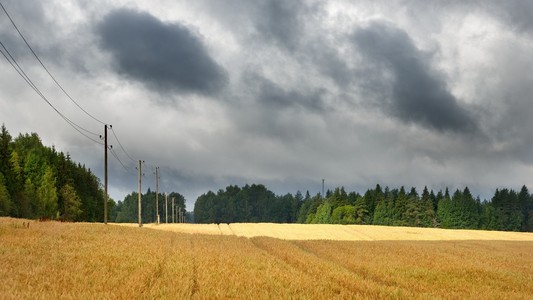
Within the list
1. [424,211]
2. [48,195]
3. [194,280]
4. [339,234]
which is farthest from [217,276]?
[424,211]

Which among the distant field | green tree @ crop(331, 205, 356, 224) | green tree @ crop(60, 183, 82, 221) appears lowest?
the distant field

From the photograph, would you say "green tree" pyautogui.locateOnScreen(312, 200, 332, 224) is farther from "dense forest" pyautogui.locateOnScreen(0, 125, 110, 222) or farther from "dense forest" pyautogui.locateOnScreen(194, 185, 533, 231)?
"dense forest" pyautogui.locateOnScreen(0, 125, 110, 222)

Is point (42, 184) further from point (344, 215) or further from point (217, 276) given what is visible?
point (217, 276)

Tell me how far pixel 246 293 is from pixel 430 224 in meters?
153

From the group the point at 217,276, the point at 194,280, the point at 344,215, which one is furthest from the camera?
the point at 344,215

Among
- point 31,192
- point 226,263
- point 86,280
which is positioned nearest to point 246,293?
point 86,280

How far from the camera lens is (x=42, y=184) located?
107375 mm

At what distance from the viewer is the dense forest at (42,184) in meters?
93.8

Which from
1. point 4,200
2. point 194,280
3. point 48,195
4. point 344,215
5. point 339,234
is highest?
point 48,195

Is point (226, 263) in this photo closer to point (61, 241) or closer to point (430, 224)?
point (61, 241)

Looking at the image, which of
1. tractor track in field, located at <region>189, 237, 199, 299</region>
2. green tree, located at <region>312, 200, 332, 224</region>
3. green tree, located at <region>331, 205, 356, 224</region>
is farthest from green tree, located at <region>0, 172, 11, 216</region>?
green tree, located at <region>312, 200, 332, 224</region>

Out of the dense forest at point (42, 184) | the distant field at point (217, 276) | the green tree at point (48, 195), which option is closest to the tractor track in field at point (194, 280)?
the distant field at point (217, 276)

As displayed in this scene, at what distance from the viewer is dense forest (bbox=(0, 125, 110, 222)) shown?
3691 inches

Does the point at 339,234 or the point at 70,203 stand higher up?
the point at 70,203
